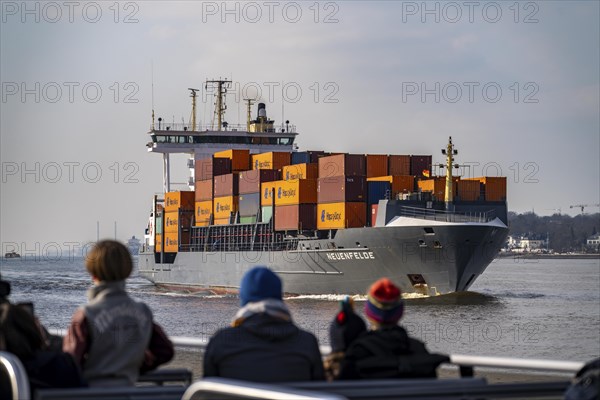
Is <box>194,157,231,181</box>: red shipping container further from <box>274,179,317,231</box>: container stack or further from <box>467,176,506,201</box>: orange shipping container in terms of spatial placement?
<box>467,176,506,201</box>: orange shipping container

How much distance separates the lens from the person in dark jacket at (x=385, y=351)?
4.47m

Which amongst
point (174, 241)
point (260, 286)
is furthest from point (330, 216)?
point (260, 286)

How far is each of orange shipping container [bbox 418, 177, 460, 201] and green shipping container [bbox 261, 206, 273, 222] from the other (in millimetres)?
6199

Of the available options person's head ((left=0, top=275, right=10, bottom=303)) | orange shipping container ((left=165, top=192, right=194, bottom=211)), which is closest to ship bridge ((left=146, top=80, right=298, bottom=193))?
orange shipping container ((left=165, top=192, right=194, bottom=211))

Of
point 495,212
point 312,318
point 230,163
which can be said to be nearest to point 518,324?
point 312,318

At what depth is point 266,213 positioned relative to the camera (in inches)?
1660

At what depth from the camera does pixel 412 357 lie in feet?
14.8

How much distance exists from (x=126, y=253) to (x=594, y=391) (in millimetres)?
1876

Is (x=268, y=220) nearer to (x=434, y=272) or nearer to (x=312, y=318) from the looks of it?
(x=434, y=272)

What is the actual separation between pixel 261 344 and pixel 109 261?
2.33 feet

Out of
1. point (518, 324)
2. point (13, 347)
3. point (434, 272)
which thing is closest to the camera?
point (13, 347)

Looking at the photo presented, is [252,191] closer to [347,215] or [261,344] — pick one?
[347,215]

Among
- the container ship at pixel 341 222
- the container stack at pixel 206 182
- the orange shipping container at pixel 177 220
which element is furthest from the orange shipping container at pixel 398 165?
the orange shipping container at pixel 177 220

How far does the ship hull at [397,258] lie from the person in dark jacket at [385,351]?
3088 cm
